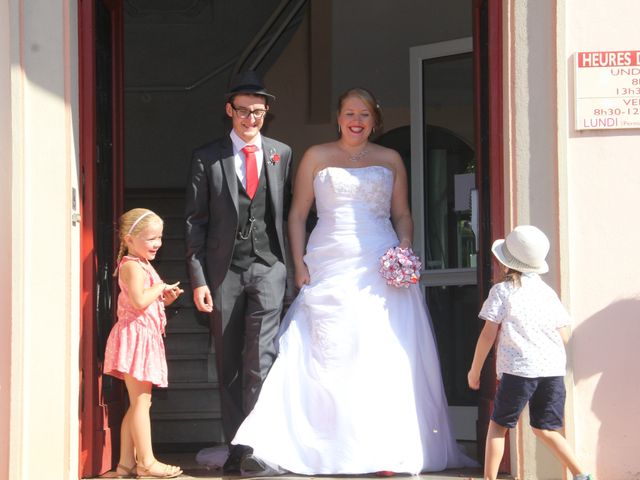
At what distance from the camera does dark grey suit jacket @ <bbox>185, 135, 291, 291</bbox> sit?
6.49 meters

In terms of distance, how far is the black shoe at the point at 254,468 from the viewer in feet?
20.3

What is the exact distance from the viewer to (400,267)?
21.3 feet

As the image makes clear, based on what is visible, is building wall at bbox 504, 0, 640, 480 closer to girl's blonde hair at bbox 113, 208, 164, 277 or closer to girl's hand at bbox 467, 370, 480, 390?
girl's hand at bbox 467, 370, 480, 390

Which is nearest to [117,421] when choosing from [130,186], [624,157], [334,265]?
[334,265]

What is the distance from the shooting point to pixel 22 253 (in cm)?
596

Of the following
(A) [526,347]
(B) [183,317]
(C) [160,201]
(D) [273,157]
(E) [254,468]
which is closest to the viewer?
(A) [526,347]

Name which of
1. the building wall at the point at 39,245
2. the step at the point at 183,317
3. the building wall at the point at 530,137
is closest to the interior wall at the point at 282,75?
the step at the point at 183,317

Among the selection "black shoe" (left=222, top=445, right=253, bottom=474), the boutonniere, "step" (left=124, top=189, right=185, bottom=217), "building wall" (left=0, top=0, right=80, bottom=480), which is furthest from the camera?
"step" (left=124, top=189, right=185, bottom=217)

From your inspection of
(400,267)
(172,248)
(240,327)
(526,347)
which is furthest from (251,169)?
(172,248)

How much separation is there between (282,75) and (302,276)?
616 cm

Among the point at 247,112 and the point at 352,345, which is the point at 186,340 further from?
the point at 247,112

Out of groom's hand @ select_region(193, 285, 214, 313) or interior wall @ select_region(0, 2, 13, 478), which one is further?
groom's hand @ select_region(193, 285, 214, 313)

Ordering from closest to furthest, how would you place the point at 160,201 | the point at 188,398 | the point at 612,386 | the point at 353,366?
the point at 612,386, the point at 353,366, the point at 188,398, the point at 160,201

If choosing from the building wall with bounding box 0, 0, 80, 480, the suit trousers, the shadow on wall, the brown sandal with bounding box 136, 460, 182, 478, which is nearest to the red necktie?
the suit trousers
